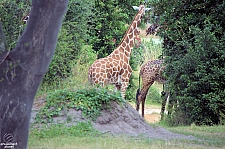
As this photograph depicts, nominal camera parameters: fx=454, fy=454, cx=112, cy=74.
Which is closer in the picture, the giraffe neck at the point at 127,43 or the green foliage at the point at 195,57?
the green foliage at the point at 195,57

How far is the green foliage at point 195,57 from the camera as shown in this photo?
38.9 feet

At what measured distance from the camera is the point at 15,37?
12.4 meters

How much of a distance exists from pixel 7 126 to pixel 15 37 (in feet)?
24.9

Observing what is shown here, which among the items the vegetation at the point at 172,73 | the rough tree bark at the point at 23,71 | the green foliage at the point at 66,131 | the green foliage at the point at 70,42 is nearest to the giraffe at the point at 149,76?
the vegetation at the point at 172,73

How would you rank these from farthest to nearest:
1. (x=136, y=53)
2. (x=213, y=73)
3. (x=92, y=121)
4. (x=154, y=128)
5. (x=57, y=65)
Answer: (x=136, y=53), (x=57, y=65), (x=213, y=73), (x=154, y=128), (x=92, y=121)

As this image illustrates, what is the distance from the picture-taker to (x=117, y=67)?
14.8 meters

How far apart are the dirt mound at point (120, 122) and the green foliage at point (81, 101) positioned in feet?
0.39

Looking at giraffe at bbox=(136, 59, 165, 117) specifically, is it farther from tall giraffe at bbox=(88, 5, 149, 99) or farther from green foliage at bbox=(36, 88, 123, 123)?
green foliage at bbox=(36, 88, 123, 123)

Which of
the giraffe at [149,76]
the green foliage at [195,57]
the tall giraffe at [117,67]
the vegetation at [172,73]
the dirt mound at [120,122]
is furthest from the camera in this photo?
the giraffe at [149,76]

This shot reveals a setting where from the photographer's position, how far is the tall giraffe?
1414cm

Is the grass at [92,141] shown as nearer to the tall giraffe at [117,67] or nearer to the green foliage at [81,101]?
the green foliage at [81,101]

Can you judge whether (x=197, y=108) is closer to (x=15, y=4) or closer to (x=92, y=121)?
(x=92, y=121)

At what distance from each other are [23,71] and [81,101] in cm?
505

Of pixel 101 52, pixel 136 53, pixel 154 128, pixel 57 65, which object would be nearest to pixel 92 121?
pixel 154 128
